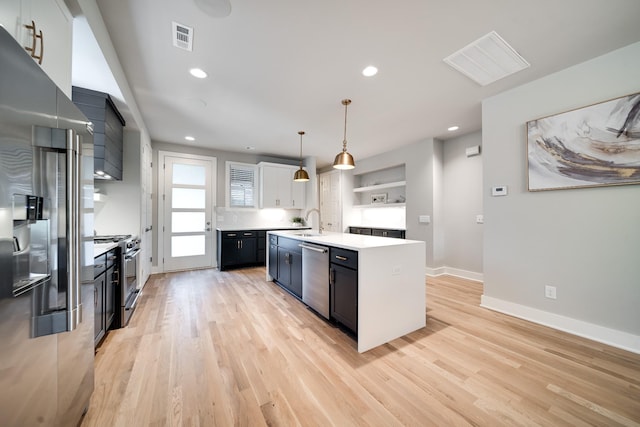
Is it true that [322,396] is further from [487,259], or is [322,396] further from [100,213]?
[100,213]

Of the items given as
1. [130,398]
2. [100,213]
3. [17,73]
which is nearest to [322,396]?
[130,398]

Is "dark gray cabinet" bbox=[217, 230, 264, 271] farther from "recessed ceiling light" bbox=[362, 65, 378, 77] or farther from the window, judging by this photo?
"recessed ceiling light" bbox=[362, 65, 378, 77]

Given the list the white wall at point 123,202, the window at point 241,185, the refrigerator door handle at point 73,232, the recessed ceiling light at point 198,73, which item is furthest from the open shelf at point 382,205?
the refrigerator door handle at point 73,232

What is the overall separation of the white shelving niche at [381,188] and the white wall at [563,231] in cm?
240

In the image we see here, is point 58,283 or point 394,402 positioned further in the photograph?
point 394,402

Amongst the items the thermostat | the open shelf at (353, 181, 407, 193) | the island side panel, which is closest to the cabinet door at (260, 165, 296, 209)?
the open shelf at (353, 181, 407, 193)

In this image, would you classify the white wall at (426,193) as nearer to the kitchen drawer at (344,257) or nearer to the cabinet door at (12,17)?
the kitchen drawer at (344,257)

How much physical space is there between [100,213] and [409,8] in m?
4.29

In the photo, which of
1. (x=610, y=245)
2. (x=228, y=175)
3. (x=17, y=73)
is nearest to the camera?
(x=17, y=73)

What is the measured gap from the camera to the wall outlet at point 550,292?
2.55 m

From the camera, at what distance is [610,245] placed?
2238mm

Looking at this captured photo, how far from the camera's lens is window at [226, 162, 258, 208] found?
18.7 feet

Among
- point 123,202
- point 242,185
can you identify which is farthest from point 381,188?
point 123,202

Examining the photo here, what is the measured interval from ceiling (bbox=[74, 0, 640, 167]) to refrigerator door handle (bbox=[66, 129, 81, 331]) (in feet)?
4.70
